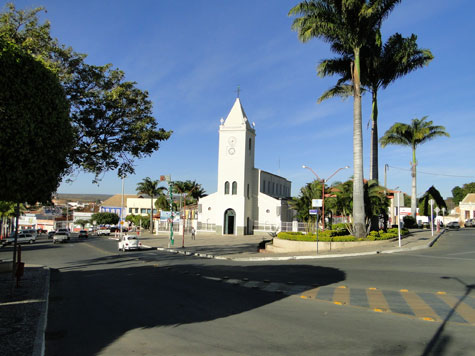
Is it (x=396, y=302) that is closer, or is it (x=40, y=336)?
(x=40, y=336)

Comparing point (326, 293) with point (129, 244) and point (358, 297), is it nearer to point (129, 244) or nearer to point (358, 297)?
point (358, 297)

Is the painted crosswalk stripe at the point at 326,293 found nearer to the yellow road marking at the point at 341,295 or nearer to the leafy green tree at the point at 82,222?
the yellow road marking at the point at 341,295

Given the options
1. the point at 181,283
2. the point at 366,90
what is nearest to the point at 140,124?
the point at 181,283

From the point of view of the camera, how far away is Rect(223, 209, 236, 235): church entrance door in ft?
185

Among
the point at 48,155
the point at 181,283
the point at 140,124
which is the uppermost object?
the point at 140,124

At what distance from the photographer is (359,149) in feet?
90.6

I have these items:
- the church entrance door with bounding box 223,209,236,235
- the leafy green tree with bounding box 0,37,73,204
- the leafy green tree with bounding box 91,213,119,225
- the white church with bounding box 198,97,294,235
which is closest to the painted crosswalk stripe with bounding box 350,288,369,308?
the leafy green tree with bounding box 0,37,73,204

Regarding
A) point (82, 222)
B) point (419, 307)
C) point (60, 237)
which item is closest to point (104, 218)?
point (82, 222)

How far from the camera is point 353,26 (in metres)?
27.8

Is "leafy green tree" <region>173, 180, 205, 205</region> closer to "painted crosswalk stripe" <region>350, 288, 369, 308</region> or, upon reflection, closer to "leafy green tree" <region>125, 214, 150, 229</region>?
"leafy green tree" <region>125, 214, 150, 229</region>

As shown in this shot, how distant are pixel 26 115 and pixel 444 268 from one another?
16.4 meters

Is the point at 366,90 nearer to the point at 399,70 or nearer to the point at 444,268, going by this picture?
the point at 399,70

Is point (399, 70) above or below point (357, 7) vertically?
below

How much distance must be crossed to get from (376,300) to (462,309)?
2.09 meters
